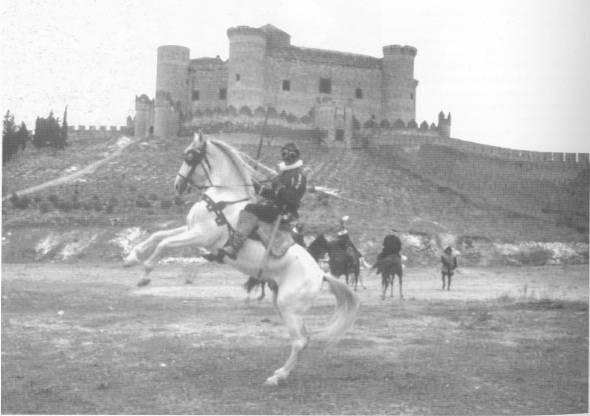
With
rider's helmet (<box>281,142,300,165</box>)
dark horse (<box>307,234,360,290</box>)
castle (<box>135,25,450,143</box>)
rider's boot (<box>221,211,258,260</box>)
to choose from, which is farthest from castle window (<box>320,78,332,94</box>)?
rider's boot (<box>221,211,258,260</box>)

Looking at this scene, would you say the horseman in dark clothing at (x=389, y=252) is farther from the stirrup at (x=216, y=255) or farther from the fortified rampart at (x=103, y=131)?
the fortified rampart at (x=103, y=131)

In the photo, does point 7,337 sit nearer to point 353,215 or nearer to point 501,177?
point 353,215

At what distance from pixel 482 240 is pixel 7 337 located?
2544cm

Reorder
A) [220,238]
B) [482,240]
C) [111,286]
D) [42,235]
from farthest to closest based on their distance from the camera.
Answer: [482,240] → [42,235] → [111,286] → [220,238]

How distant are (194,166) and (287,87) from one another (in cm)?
5162

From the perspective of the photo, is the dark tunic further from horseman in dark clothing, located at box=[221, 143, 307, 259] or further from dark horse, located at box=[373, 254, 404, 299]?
dark horse, located at box=[373, 254, 404, 299]

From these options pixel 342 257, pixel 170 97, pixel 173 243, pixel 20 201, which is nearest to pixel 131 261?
pixel 173 243

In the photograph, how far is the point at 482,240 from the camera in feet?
107

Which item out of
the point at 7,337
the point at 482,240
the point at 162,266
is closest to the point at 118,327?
the point at 7,337

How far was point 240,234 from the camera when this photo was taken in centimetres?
834

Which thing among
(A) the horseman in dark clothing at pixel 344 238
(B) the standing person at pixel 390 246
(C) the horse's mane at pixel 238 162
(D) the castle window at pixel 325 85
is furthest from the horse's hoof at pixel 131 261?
(D) the castle window at pixel 325 85

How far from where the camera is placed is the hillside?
3088 cm

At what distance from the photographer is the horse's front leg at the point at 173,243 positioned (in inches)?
305

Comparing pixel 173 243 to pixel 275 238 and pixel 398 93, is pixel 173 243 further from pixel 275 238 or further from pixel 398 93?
pixel 398 93
